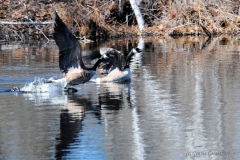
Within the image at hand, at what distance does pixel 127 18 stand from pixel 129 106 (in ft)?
64.9

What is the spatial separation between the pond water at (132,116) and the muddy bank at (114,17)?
38.8ft

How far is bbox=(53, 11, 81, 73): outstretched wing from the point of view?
36.7 feet

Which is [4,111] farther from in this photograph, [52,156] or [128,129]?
[52,156]

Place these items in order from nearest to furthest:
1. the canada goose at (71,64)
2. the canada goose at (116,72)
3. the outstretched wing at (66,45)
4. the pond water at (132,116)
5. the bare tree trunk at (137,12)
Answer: the pond water at (132,116) < the outstretched wing at (66,45) < the canada goose at (71,64) < the canada goose at (116,72) < the bare tree trunk at (137,12)

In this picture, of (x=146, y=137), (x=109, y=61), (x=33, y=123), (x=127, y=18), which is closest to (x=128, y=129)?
(x=146, y=137)

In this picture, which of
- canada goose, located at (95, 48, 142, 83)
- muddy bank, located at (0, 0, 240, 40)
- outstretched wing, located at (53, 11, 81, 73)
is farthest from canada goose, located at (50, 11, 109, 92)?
muddy bank, located at (0, 0, 240, 40)

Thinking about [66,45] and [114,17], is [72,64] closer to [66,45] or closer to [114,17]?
[66,45]

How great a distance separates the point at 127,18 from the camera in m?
29.2

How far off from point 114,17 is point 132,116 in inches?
817

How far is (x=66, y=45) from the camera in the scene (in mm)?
11477

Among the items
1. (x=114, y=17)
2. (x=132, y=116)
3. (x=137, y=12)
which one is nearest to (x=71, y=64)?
(x=132, y=116)

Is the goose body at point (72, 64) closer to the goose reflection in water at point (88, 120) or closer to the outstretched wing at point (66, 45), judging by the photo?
the outstretched wing at point (66, 45)

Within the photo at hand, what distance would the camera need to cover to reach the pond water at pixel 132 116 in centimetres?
693

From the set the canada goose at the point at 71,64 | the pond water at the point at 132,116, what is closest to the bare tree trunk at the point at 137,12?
the pond water at the point at 132,116
